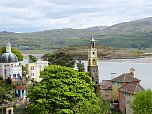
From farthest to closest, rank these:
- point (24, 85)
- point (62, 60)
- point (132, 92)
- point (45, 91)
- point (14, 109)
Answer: point (62, 60) → point (24, 85) → point (132, 92) → point (14, 109) → point (45, 91)

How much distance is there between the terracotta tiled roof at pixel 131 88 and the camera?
4078cm

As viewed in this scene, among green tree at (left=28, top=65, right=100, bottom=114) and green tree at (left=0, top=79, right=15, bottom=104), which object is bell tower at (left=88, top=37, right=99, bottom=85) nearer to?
green tree at (left=0, top=79, right=15, bottom=104)

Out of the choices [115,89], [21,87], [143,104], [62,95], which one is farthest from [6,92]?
[143,104]

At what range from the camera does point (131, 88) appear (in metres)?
41.8

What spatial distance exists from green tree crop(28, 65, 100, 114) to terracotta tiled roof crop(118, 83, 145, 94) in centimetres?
735

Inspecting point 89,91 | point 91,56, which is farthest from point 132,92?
point 91,56

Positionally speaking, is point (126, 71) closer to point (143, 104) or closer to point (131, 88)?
point (131, 88)

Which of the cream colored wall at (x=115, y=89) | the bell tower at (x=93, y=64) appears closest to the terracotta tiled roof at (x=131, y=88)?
the cream colored wall at (x=115, y=89)

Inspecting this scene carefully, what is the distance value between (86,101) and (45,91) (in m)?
3.49

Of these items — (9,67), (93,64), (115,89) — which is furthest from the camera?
(93,64)

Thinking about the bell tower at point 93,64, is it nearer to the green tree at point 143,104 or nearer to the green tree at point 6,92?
the green tree at point 6,92

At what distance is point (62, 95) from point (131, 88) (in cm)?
1130

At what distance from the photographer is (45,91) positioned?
3309 cm

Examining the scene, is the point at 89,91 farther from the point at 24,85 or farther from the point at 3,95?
the point at 24,85
